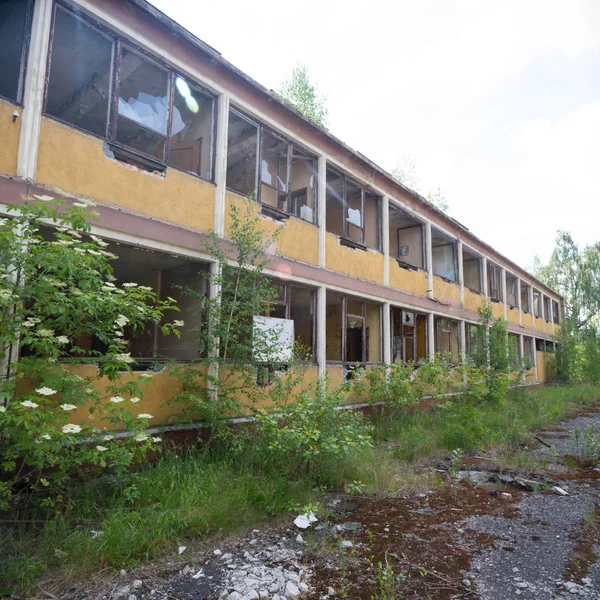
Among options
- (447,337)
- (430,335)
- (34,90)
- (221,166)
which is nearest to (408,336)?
(430,335)

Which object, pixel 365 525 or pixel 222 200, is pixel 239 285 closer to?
pixel 222 200

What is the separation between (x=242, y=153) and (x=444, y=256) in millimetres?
10175

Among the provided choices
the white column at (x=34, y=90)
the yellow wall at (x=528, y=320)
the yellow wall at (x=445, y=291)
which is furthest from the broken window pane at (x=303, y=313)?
the yellow wall at (x=528, y=320)

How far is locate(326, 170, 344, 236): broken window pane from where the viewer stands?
1167 centimetres

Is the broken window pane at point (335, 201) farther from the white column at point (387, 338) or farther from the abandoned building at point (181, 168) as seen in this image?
the white column at point (387, 338)

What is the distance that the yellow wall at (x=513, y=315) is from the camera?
21.3 m

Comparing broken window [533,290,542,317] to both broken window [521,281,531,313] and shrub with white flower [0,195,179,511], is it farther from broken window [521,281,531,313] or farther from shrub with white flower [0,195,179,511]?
shrub with white flower [0,195,179,511]

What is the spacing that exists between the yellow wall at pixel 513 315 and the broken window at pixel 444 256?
248 inches

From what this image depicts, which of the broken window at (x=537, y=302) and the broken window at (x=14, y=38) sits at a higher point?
the broken window at (x=14, y=38)

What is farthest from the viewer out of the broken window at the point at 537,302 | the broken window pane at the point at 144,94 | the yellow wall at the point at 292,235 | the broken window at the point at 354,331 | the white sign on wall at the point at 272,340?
the broken window at the point at 537,302

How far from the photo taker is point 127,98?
718 cm

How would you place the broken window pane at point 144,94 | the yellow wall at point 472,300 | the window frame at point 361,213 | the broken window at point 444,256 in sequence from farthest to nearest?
the yellow wall at point 472,300, the broken window at point 444,256, the window frame at point 361,213, the broken window pane at point 144,94

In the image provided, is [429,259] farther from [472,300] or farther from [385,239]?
[472,300]

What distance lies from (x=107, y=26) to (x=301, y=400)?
19.9 ft
